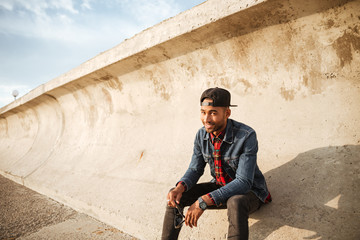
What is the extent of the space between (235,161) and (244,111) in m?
0.94

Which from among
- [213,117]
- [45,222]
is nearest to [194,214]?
[213,117]

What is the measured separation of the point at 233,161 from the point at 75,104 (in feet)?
12.8

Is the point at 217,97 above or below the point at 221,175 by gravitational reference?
above

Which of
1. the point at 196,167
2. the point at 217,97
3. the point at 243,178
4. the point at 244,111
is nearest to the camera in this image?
the point at 243,178

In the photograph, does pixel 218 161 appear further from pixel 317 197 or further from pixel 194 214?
pixel 317 197

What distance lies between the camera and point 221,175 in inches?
61.1

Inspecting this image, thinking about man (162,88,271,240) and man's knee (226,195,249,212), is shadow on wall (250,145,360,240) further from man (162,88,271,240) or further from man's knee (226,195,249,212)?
man's knee (226,195,249,212)

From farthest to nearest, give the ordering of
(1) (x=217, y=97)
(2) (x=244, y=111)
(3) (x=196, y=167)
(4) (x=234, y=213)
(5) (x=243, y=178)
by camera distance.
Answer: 1. (2) (x=244, y=111)
2. (3) (x=196, y=167)
3. (1) (x=217, y=97)
4. (5) (x=243, y=178)
5. (4) (x=234, y=213)

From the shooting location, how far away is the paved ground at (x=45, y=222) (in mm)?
2059

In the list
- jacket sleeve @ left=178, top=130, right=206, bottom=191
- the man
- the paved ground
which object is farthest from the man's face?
the paved ground

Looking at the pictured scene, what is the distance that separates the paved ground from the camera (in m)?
2.06

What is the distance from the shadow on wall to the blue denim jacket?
217 millimetres

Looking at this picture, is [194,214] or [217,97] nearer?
[194,214]

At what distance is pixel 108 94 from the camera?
370 centimetres
